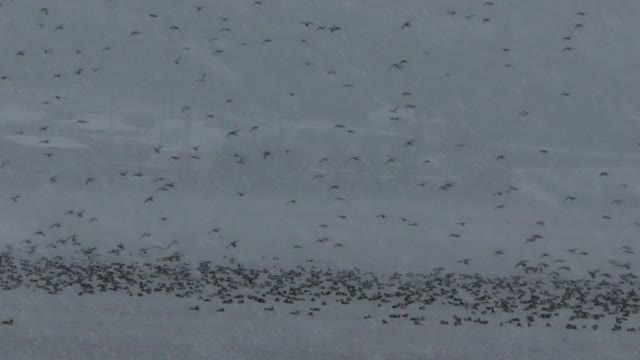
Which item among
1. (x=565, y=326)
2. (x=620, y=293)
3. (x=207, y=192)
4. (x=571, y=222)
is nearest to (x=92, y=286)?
(x=565, y=326)

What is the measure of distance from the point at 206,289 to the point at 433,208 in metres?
76.6

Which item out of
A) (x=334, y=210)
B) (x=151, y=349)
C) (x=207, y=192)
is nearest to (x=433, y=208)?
(x=334, y=210)

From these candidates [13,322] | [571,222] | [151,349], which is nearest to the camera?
[151,349]

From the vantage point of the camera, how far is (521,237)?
7862cm

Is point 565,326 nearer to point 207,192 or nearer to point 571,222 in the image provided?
point 571,222

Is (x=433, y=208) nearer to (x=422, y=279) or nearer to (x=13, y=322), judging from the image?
(x=422, y=279)

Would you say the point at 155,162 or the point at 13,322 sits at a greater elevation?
the point at 13,322

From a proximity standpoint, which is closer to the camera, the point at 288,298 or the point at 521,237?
the point at 288,298

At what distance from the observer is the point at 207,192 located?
423 feet

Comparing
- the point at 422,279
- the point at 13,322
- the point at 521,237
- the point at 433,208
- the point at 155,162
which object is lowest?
the point at 155,162

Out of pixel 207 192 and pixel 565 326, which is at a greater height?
pixel 565 326

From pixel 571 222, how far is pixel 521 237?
68.0ft

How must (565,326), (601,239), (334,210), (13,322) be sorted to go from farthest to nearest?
1. (334,210)
2. (601,239)
3. (565,326)
4. (13,322)

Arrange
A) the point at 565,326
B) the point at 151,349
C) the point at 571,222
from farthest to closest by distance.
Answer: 1. the point at 571,222
2. the point at 565,326
3. the point at 151,349
